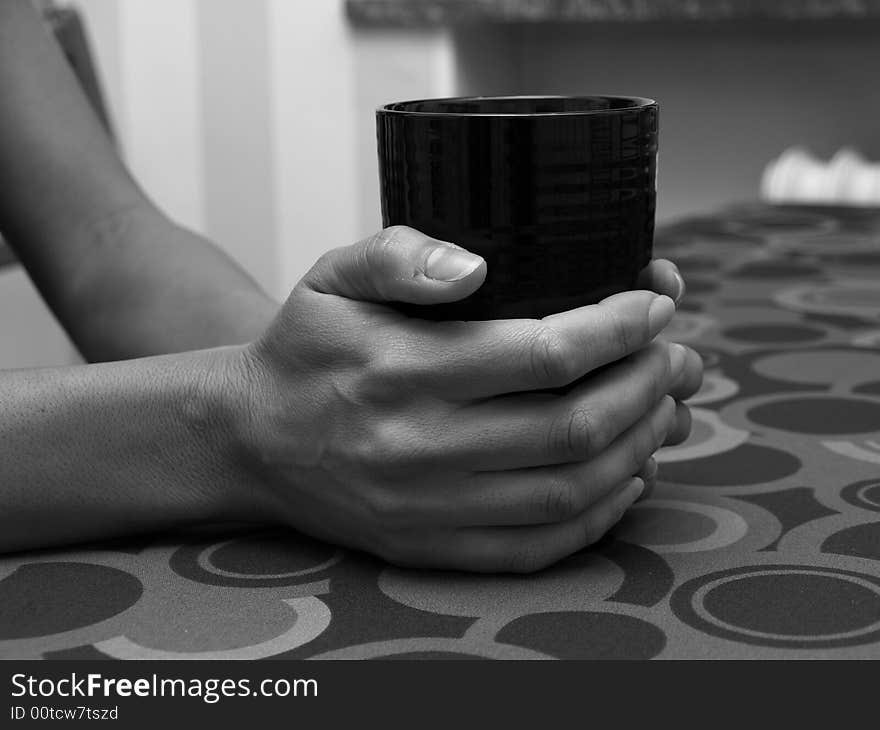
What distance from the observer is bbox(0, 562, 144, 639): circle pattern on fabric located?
413mm

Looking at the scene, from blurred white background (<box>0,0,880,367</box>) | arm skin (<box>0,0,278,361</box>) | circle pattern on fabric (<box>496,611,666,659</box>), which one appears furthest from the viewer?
blurred white background (<box>0,0,880,367</box>)

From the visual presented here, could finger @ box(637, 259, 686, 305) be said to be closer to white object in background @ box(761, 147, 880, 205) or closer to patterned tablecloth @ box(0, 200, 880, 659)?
patterned tablecloth @ box(0, 200, 880, 659)

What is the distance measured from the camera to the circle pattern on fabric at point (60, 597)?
413 mm

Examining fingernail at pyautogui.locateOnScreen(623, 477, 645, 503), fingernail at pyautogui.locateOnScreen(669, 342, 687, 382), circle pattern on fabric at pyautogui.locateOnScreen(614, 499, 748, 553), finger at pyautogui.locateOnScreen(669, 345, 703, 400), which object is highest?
fingernail at pyautogui.locateOnScreen(669, 342, 687, 382)

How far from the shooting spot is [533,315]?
0.46 metres

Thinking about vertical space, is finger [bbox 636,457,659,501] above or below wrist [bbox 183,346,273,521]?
below

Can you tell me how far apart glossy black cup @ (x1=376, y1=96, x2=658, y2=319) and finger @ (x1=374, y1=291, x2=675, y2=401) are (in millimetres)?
12

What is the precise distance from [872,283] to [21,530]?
73 cm

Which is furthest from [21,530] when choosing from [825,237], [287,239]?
[287,239]

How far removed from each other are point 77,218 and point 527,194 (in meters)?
0.49

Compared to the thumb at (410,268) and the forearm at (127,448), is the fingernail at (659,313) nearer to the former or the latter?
the thumb at (410,268)

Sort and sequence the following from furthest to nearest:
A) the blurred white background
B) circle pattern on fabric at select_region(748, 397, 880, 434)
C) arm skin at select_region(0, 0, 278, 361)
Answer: the blurred white background < arm skin at select_region(0, 0, 278, 361) < circle pattern on fabric at select_region(748, 397, 880, 434)

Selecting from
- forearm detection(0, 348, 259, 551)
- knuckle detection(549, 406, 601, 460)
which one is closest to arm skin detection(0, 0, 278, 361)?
forearm detection(0, 348, 259, 551)
